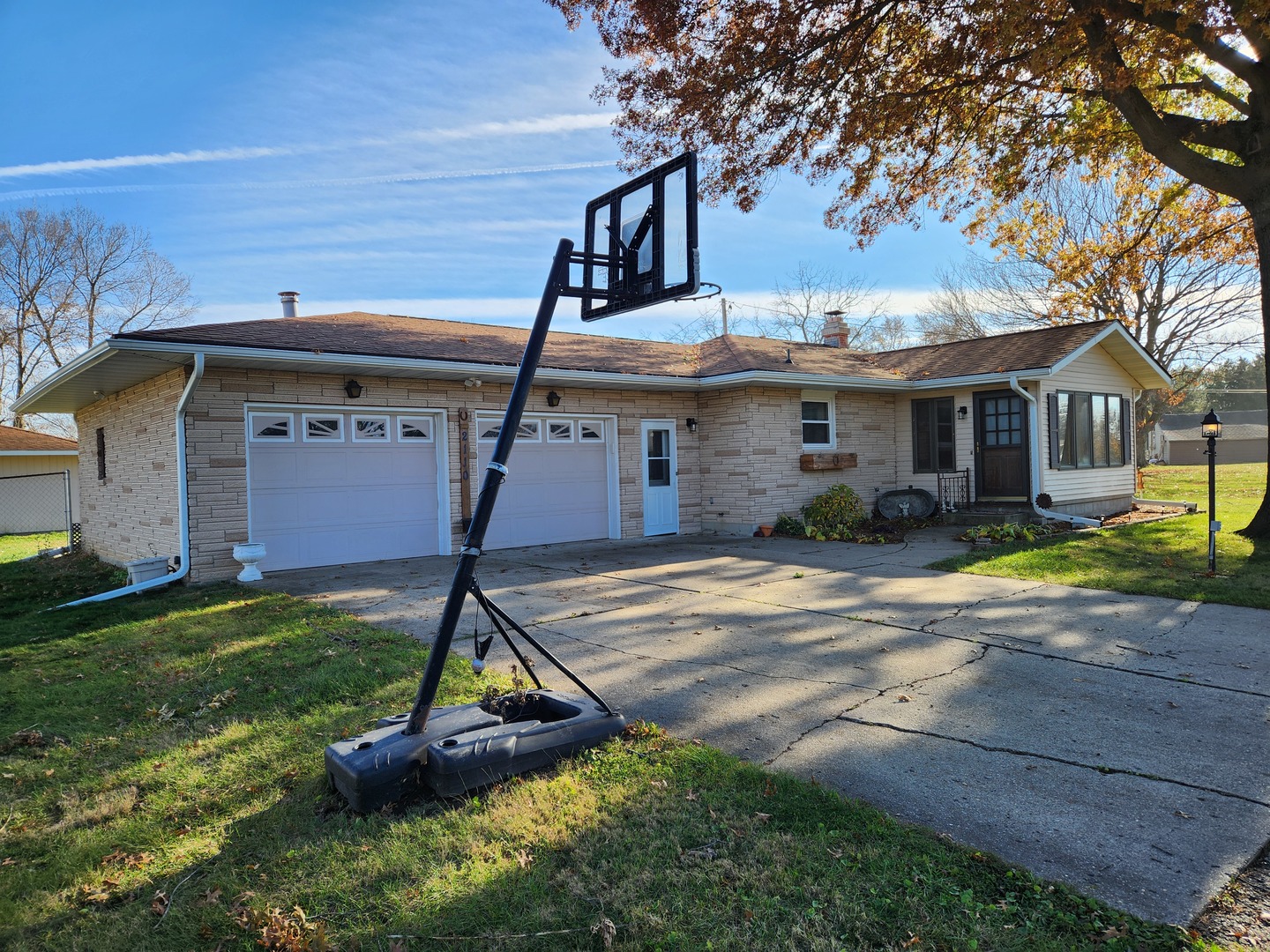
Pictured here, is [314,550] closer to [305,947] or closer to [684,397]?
[684,397]

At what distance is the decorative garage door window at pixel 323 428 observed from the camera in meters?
10.2

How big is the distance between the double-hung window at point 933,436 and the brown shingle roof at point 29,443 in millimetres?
22937

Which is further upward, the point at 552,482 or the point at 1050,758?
the point at 552,482

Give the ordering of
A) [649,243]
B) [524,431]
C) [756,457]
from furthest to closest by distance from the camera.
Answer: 1. [756,457]
2. [524,431]
3. [649,243]

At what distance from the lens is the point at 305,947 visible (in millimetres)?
2350

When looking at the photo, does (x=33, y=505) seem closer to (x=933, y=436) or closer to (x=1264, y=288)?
(x=933, y=436)

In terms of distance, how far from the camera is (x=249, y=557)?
9156mm

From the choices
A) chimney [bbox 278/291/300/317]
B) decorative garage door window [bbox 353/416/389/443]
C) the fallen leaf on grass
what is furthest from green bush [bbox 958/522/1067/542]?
chimney [bbox 278/291/300/317]

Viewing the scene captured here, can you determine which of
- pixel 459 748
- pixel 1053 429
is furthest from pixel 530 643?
pixel 1053 429

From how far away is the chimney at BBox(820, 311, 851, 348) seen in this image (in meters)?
19.0

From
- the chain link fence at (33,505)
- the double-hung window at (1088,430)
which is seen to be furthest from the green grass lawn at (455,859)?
the chain link fence at (33,505)

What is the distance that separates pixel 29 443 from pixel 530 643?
25567 millimetres

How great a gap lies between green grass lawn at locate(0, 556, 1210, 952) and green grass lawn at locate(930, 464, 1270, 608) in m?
6.78

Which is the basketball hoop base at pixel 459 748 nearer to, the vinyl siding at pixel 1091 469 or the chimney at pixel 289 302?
the chimney at pixel 289 302
